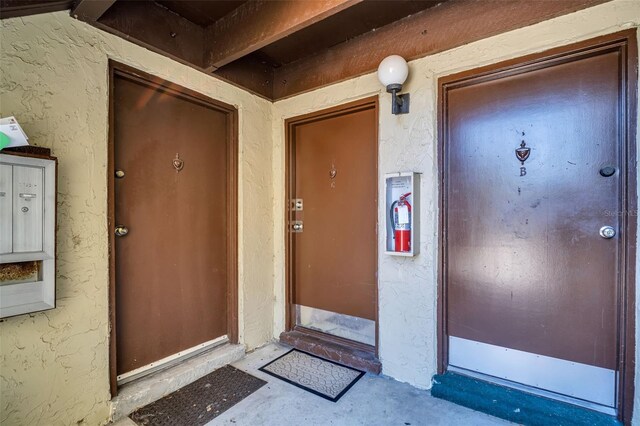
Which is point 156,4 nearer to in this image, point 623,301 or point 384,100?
point 384,100

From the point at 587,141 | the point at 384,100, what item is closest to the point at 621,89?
the point at 587,141

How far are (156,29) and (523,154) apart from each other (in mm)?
2355

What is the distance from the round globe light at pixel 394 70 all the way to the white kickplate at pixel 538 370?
1715mm

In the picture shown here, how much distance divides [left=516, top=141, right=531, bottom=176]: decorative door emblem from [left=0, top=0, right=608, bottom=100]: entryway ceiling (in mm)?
672

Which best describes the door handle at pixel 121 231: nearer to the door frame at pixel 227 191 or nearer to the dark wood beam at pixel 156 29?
the door frame at pixel 227 191

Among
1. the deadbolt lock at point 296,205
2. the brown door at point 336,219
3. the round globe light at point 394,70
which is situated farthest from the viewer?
the deadbolt lock at point 296,205

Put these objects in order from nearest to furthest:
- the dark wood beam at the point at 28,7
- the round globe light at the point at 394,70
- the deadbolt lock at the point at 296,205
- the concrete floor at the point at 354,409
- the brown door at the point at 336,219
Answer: the dark wood beam at the point at 28,7
the concrete floor at the point at 354,409
the round globe light at the point at 394,70
the brown door at the point at 336,219
the deadbolt lock at the point at 296,205

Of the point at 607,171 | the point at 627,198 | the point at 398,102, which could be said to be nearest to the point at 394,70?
the point at 398,102

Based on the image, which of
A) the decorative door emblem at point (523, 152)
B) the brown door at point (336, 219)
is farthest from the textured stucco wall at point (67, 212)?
the decorative door emblem at point (523, 152)

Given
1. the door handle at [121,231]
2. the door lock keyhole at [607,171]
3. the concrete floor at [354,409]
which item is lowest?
the concrete floor at [354,409]

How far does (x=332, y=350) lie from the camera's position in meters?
2.35

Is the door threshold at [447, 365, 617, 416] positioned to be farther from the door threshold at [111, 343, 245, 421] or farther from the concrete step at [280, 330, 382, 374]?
the door threshold at [111, 343, 245, 421]

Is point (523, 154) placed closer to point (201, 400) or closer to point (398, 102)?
point (398, 102)

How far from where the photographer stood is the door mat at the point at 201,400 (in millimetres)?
1709
